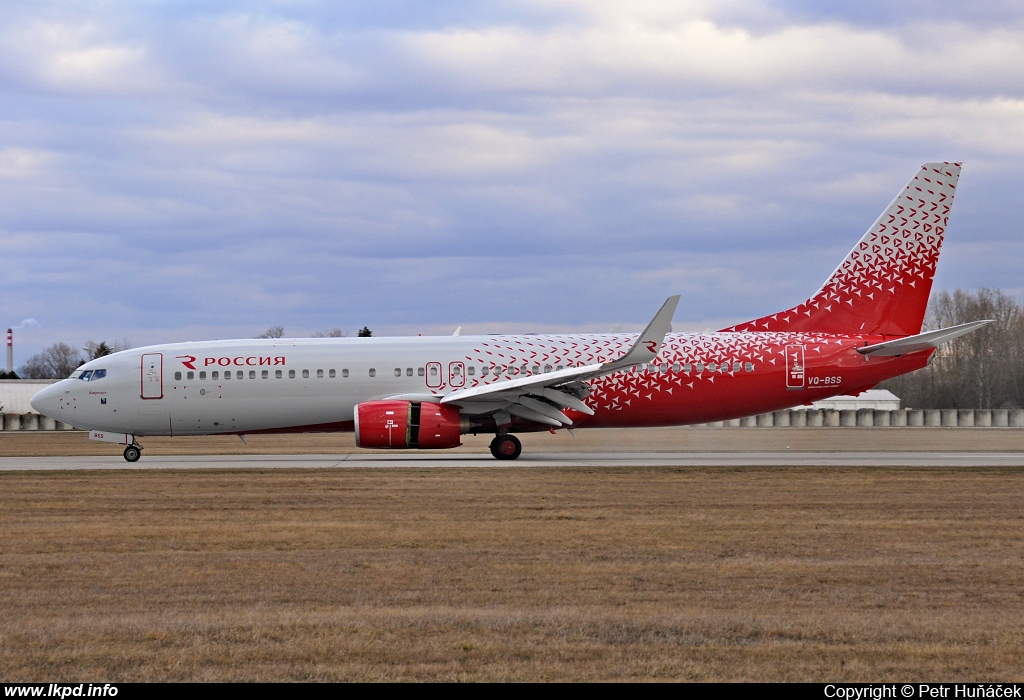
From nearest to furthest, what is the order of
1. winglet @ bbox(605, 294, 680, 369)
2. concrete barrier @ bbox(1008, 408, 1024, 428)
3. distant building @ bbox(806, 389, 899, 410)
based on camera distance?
winglet @ bbox(605, 294, 680, 369), concrete barrier @ bbox(1008, 408, 1024, 428), distant building @ bbox(806, 389, 899, 410)

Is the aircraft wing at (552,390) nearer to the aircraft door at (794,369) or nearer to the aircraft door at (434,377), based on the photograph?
the aircraft door at (434,377)

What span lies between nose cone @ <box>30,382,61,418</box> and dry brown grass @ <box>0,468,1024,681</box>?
10.5m

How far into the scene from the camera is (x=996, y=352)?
3438 inches

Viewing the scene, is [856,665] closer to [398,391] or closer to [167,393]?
[398,391]

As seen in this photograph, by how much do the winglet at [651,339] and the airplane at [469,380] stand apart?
4.71 feet

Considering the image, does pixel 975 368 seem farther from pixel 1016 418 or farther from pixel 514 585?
pixel 514 585

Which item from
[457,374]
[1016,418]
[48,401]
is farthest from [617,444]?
[1016,418]

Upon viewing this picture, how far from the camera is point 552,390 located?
1077 inches

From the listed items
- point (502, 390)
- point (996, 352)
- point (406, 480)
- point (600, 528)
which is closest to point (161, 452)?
point (502, 390)

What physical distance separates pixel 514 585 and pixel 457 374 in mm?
18412

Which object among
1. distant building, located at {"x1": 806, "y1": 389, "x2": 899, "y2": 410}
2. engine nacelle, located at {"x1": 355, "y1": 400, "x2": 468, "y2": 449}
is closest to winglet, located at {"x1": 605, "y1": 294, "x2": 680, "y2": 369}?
engine nacelle, located at {"x1": 355, "y1": 400, "x2": 468, "y2": 449}

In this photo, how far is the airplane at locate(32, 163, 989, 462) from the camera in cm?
2819

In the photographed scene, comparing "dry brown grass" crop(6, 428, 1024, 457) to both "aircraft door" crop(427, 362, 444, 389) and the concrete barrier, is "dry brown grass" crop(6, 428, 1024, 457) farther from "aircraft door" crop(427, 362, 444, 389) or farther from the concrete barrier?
the concrete barrier

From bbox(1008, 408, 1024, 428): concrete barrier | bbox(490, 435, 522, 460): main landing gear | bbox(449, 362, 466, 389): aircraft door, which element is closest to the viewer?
bbox(490, 435, 522, 460): main landing gear
